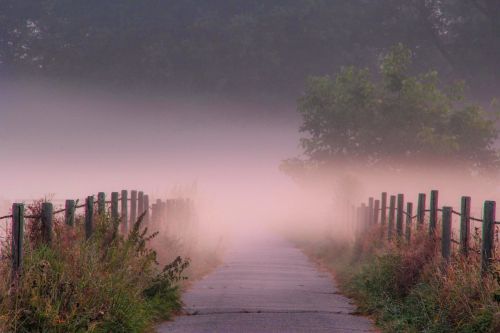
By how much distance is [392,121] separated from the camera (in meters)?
59.9

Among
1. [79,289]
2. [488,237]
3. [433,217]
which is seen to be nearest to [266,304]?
[433,217]

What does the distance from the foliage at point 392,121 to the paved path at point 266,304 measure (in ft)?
109

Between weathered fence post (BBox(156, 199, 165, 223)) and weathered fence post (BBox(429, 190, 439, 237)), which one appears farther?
weathered fence post (BBox(156, 199, 165, 223))

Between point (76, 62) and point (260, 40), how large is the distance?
1782cm

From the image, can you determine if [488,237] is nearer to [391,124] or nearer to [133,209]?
[133,209]

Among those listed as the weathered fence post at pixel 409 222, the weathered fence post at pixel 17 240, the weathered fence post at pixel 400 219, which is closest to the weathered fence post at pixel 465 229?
the weathered fence post at pixel 409 222

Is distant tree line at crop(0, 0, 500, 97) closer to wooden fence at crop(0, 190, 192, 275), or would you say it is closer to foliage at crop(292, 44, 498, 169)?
foliage at crop(292, 44, 498, 169)

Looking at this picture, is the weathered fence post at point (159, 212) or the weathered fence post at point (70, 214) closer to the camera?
the weathered fence post at point (70, 214)

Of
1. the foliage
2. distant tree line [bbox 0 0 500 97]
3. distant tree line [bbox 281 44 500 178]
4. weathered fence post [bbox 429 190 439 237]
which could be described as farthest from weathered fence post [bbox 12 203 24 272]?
distant tree line [bbox 0 0 500 97]

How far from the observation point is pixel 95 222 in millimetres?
17562

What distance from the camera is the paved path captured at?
575 inches

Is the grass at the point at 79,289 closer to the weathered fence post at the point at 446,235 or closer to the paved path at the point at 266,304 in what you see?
the paved path at the point at 266,304

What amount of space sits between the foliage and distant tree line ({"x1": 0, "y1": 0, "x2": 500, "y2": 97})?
101ft

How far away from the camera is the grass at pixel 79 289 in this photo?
12.1 meters
